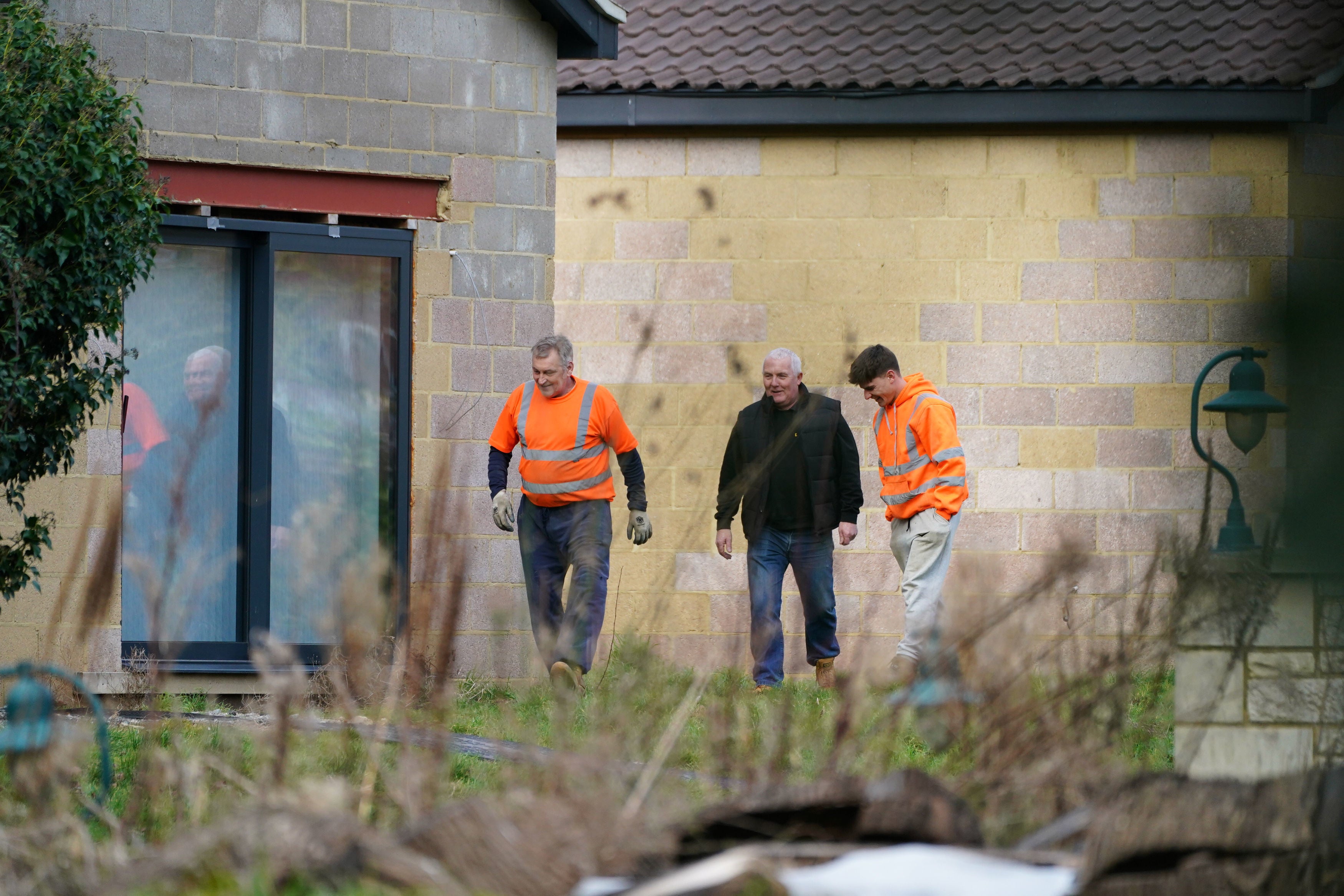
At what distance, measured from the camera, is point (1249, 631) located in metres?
4.09

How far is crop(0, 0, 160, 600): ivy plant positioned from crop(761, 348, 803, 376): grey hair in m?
3.88

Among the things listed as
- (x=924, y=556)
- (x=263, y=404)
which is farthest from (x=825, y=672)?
(x=263, y=404)

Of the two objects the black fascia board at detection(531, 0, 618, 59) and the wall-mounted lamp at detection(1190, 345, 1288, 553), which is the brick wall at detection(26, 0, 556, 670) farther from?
the wall-mounted lamp at detection(1190, 345, 1288, 553)

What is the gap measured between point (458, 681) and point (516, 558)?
0.90 metres

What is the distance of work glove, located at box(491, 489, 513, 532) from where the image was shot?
8.94m

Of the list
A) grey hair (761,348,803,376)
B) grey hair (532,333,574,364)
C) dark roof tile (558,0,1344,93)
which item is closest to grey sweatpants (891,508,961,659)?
grey hair (761,348,803,376)

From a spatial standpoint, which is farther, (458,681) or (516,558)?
(516,558)

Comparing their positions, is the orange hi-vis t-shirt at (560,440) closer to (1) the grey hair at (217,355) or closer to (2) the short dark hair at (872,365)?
(2) the short dark hair at (872,365)

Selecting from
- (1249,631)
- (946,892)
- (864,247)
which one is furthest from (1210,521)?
(864,247)

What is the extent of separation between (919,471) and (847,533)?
0.86 meters

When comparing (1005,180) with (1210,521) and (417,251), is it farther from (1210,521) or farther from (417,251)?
(1210,521)

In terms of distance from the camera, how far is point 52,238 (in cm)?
629

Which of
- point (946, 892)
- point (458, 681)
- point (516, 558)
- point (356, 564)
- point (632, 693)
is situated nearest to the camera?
point (946, 892)

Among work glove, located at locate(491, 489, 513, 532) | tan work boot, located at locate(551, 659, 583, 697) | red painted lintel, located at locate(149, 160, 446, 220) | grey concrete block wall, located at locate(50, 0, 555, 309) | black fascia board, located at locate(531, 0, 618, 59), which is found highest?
black fascia board, located at locate(531, 0, 618, 59)
